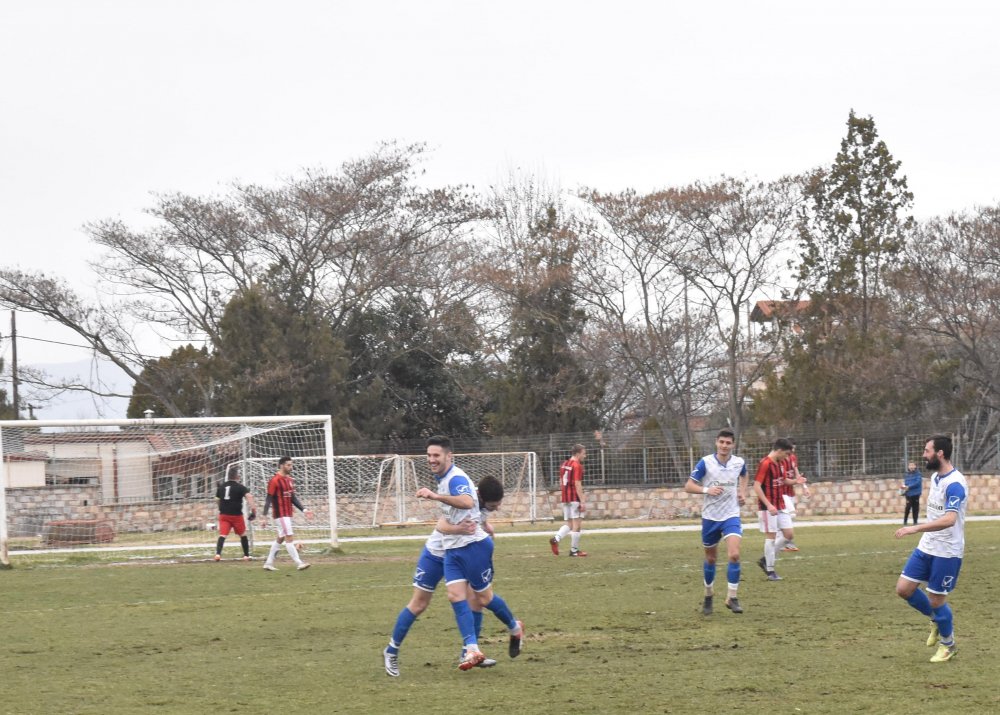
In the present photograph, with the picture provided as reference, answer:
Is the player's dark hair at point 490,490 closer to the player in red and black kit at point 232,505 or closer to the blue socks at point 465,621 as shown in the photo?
the blue socks at point 465,621

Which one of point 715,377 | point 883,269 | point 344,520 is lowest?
point 344,520

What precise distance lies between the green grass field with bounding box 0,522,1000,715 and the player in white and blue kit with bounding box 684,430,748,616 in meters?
0.38

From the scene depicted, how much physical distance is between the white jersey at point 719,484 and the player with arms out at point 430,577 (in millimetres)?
4124

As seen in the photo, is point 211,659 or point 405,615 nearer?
point 405,615

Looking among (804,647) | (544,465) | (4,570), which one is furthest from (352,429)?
(804,647)

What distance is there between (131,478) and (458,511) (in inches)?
943

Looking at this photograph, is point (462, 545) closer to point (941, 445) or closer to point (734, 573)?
point (941, 445)

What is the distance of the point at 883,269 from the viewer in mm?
44562

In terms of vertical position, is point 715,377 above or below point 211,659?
above

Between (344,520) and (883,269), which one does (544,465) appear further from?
(883,269)

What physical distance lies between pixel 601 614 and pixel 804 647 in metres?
3.41

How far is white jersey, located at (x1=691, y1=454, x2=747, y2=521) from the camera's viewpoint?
13969 millimetres

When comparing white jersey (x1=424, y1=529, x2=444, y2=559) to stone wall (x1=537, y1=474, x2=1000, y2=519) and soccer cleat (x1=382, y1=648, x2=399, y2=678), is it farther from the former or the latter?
stone wall (x1=537, y1=474, x2=1000, y2=519)

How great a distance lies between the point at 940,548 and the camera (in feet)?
33.3
